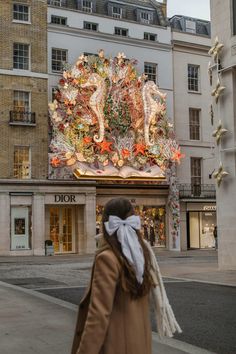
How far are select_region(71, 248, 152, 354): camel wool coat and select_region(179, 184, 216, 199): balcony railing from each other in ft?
113

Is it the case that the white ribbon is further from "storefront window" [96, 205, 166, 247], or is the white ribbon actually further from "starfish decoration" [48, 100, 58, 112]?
"storefront window" [96, 205, 166, 247]

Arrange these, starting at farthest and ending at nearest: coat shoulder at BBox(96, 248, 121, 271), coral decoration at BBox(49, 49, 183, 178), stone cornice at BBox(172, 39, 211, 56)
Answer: stone cornice at BBox(172, 39, 211, 56) → coral decoration at BBox(49, 49, 183, 178) → coat shoulder at BBox(96, 248, 121, 271)

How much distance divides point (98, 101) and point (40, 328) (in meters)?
26.6

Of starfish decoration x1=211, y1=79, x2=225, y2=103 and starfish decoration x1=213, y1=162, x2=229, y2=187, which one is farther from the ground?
starfish decoration x1=211, y1=79, x2=225, y2=103

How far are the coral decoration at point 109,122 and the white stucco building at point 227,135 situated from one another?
554 inches

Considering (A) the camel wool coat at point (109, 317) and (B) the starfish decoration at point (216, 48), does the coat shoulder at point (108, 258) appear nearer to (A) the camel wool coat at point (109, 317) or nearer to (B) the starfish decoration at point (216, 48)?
(A) the camel wool coat at point (109, 317)

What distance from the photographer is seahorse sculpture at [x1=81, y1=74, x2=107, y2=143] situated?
34.7 meters

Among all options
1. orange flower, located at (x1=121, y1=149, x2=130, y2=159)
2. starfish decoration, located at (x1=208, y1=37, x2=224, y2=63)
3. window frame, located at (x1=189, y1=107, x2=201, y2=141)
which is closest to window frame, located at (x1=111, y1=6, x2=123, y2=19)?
window frame, located at (x1=189, y1=107, x2=201, y2=141)

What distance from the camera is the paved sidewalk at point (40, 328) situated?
770 cm

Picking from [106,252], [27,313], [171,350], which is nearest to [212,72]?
[27,313]

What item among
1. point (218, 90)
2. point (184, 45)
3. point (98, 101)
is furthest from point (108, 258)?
point (184, 45)

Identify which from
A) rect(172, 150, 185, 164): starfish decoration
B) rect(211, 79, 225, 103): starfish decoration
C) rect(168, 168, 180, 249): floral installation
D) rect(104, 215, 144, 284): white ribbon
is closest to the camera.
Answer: rect(104, 215, 144, 284): white ribbon

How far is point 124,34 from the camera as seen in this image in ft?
126

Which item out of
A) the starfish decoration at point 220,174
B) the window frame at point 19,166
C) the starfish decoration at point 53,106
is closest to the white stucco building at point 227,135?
the starfish decoration at point 220,174
